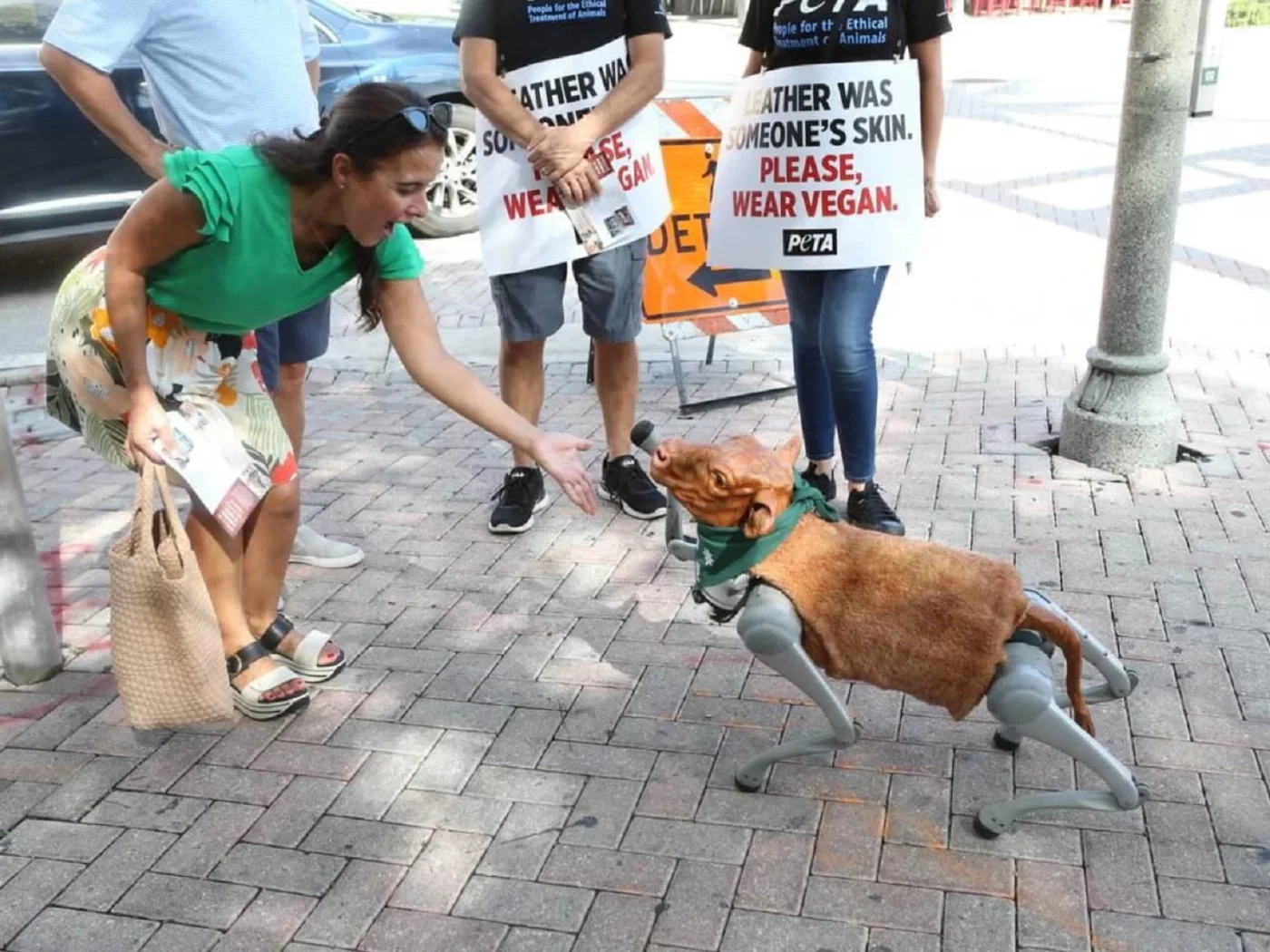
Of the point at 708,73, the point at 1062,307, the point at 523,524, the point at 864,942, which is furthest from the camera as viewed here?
the point at 708,73

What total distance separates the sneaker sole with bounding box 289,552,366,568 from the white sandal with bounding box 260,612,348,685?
644 mm

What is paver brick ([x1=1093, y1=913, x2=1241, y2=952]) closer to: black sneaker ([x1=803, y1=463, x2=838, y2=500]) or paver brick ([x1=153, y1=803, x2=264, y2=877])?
paver brick ([x1=153, y1=803, x2=264, y2=877])

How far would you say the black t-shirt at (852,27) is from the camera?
3.88 meters

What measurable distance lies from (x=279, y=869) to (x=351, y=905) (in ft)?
0.70

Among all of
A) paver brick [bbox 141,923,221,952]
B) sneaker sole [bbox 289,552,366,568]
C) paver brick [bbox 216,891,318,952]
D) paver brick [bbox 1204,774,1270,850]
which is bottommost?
sneaker sole [bbox 289,552,366,568]

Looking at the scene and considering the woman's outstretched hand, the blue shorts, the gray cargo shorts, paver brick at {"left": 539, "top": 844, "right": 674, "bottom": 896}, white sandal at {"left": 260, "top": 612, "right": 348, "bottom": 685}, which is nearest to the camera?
paver brick at {"left": 539, "top": 844, "right": 674, "bottom": 896}

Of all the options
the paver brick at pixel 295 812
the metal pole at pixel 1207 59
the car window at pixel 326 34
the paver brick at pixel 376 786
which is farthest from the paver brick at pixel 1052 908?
the metal pole at pixel 1207 59

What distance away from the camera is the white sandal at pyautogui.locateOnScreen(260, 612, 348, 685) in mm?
3416

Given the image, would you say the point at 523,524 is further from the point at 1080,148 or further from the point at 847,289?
Answer: the point at 1080,148

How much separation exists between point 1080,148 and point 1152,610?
8867 mm

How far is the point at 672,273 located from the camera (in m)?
5.77

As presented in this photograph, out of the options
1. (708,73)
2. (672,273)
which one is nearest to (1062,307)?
(672,273)

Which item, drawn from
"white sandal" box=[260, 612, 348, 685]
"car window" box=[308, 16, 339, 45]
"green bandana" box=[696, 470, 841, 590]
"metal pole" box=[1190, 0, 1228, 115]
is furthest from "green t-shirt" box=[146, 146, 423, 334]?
"metal pole" box=[1190, 0, 1228, 115]

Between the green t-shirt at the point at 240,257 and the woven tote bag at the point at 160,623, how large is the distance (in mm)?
395
